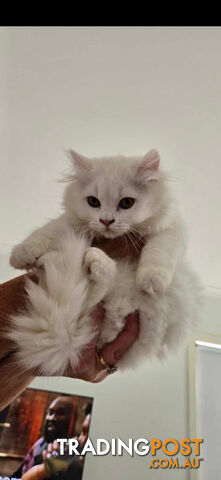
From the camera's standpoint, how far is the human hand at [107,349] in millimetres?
909

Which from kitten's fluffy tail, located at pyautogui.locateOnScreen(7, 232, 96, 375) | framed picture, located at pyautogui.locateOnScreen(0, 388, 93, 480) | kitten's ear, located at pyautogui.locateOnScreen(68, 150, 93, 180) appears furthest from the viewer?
framed picture, located at pyautogui.locateOnScreen(0, 388, 93, 480)

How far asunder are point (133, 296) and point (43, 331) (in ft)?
0.86

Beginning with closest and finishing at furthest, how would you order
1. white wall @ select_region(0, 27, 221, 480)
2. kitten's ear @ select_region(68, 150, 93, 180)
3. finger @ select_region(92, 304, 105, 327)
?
finger @ select_region(92, 304, 105, 327) → kitten's ear @ select_region(68, 150, 93, 180) → white wall @ select_region(0, 27, 221, 480)

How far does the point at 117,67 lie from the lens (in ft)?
5.14

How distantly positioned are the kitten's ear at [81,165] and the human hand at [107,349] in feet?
1.64

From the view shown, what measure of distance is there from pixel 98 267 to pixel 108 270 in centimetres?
3

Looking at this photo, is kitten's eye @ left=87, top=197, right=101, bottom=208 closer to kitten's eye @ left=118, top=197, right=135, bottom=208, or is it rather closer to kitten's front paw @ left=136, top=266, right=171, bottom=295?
kitten's eye @ left=118, top=197, right=135, bottom=208

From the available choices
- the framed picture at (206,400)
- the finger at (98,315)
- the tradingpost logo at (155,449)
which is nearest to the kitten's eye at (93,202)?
the finger at (98,315)

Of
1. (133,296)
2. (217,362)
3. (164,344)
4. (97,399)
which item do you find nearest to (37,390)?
(97,399)

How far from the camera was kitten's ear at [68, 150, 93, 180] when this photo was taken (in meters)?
1.18

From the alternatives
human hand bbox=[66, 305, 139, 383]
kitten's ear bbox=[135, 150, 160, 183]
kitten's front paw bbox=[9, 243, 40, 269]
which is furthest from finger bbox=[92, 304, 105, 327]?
kitten's ear bbox=[135, 150, 160, 183]

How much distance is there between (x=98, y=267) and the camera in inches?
33.8

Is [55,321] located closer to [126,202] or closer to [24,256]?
[24,256]

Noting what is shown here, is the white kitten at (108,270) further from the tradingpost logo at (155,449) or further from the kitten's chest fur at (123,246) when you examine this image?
the tradingpost logo at (155,449)
